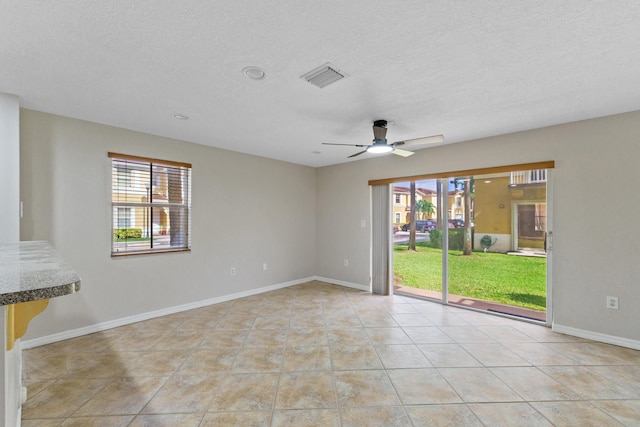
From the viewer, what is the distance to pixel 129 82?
236 cm

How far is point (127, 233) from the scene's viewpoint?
3.63m

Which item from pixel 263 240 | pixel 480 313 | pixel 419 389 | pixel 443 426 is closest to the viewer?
pixel 443 426

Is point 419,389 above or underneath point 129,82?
underneath

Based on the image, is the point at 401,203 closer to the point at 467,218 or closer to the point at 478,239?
the point at 467,218

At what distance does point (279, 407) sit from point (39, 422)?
1.56 meters

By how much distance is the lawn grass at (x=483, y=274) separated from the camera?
3928 millimetres

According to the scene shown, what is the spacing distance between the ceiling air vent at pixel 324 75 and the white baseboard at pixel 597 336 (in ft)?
12.4

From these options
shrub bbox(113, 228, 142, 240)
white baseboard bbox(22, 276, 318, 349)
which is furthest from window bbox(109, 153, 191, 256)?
white baseboard bbox(22, 276, 318, 349)

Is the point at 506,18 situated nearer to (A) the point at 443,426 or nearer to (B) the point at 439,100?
(B) the point at 439,100

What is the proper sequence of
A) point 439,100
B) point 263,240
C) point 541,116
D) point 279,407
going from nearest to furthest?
point 279,407, point 439,100, point 541,116, point 263,240

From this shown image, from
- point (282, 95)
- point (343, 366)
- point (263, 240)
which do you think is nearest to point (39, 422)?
point (343, 366)

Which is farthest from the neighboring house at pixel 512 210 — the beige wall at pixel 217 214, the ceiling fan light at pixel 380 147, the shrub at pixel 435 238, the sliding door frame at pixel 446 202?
the ceiling fan light at pixel 380 147

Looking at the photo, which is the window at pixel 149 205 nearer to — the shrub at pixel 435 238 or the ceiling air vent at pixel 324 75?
the ceiling air vent at pixel 324 75

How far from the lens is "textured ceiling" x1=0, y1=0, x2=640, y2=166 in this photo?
1.56m
